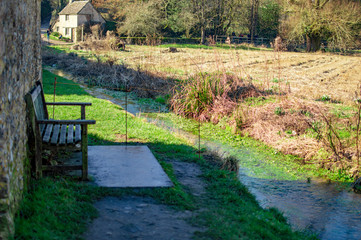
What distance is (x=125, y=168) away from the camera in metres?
6.21

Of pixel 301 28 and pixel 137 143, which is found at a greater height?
pixel 301 28

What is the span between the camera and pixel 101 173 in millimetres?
5867

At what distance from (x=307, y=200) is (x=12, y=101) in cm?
530

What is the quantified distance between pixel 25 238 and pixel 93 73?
59.1 feet

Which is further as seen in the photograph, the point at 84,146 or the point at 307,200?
the point at 307,200

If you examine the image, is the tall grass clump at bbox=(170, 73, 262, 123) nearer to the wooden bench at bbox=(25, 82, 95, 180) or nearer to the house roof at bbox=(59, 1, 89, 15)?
the wooden bench at bbox=(25, 82, 95, 180)

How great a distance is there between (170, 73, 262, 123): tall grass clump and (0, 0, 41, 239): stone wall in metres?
7.62

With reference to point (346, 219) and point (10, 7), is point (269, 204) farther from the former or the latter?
point (10, 7)

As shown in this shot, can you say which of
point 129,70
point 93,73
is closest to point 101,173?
point 129,70

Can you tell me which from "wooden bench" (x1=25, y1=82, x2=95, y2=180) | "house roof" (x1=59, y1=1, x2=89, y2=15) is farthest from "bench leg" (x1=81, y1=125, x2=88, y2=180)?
"house roof" (x1=59, y1=1, x2=89, y2=15)

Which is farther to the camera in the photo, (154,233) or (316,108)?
(316,108)

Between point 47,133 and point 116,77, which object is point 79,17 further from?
point 47,133

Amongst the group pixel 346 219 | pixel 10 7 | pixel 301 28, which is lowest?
pixel 346 219

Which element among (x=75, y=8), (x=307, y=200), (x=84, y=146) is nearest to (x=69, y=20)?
(x=75, y=8)
